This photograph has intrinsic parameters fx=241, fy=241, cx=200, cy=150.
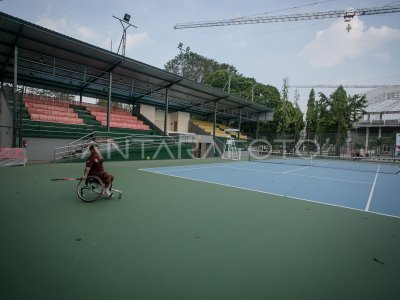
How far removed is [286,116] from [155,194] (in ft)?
110

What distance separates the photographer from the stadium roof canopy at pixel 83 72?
1415 centimetres

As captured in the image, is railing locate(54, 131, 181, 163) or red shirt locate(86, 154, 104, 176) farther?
railing locate(54, 131, 181, 163)

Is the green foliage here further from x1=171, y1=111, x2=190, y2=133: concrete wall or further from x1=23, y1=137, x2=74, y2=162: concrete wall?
x1=23, y1=137, x2=74, y2=162: concrete wall

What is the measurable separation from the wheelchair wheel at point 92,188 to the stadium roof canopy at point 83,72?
462 inches

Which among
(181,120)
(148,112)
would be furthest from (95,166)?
(181,120)

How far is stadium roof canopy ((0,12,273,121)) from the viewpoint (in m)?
14.1

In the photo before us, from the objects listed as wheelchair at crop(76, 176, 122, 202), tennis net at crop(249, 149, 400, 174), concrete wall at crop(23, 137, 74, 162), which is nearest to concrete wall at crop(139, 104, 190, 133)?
tennis net at crop(249, 149, 400, 174)

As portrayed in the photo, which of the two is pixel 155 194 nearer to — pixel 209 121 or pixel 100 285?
pixel 100 285

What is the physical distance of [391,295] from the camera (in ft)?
8.32

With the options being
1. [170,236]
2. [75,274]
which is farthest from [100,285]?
[170,236]

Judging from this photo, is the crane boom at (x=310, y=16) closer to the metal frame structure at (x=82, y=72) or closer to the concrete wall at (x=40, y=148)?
the metal frame structure at (x=82, y=72)

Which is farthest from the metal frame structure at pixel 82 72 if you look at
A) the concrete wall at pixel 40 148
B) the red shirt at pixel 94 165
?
the red shirt at pixel 94 165

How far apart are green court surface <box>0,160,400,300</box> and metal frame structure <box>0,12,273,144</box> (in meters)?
12.2

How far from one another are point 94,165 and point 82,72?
16.8 metres
